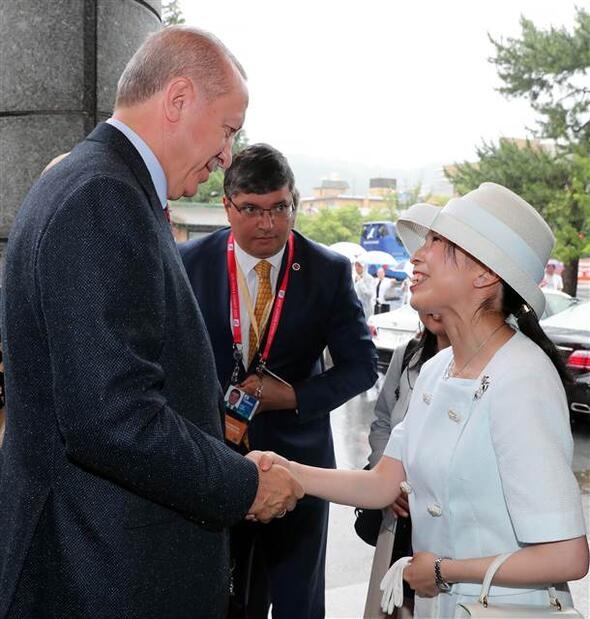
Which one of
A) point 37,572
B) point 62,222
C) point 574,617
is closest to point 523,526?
point 574,617

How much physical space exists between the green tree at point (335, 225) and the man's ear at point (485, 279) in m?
49.8

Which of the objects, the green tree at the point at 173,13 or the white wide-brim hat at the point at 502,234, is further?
the green tree at the point at 173,13

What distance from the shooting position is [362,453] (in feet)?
24.3

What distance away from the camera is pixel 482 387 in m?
1.76

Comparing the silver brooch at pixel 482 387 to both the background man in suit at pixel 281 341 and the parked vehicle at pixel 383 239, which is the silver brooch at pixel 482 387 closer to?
the background man in suit at pixel 281 341

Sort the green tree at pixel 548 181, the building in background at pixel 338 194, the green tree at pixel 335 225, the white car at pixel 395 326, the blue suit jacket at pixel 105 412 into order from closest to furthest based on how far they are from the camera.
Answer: the blue suit jacket at pixel 105 412 → the white car at pixel 395 326 → the green tree at pixel 548 181 → the green tree at pixel 335 225 → the building in background at pixel 338 194

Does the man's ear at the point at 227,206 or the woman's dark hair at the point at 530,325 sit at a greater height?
the man's ear at the point at 227,206

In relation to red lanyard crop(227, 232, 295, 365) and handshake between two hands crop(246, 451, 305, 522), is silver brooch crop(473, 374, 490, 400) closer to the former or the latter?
handshake between two hands crop(246, 451, 305, 522)

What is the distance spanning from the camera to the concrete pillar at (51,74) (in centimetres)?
279

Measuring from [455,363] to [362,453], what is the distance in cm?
559

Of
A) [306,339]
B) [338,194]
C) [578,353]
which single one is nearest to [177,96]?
[306,339]

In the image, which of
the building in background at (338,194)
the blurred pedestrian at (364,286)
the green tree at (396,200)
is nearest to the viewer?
the blurred pedestrian at (364,286)

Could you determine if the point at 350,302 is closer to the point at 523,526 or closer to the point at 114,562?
the point at 523,526

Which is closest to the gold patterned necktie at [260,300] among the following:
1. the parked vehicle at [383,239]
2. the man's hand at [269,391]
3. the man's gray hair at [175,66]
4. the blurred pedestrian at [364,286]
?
the man's hand at [269,391]
